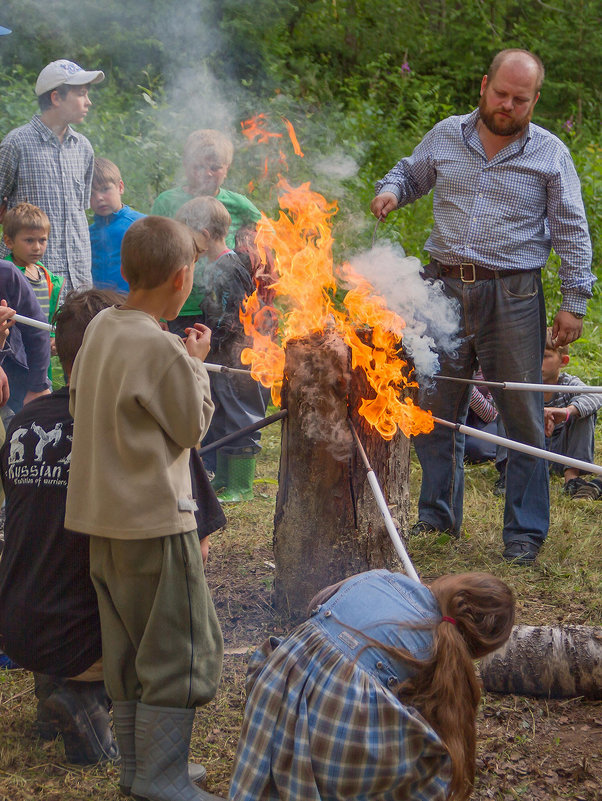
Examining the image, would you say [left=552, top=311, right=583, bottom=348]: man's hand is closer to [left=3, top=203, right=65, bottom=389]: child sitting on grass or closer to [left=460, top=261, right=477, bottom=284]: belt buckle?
[left=460, top=261, right=477, bottom=284]: belt buckle

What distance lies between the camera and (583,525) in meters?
5.25

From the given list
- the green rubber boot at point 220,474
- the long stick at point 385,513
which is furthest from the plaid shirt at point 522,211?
the green rubber boot at point 220,474

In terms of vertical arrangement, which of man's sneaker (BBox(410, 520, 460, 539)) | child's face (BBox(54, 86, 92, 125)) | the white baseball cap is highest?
the white baseball cap

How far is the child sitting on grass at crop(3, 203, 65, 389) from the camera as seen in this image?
5.40 m

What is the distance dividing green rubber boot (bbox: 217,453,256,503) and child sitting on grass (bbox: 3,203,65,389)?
1.36m

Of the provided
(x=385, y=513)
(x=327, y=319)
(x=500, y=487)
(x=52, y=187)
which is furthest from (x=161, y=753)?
(x=52, y=187)

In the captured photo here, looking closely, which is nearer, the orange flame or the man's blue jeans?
the orange flame

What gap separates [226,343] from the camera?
555cm

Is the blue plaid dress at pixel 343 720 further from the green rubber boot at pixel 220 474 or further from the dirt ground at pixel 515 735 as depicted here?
the green rubber boot at pixel 220 474

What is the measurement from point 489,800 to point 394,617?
906mm

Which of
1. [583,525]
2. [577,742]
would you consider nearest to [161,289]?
[577,742]

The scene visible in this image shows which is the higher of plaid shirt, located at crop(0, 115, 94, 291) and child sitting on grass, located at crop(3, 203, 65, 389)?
plaid shirt, located at crop(0, 115, 94, 291)

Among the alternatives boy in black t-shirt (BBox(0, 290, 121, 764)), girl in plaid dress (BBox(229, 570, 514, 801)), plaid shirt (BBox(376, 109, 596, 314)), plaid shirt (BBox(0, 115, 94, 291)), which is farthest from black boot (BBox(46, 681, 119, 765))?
plaid shirt (BBox(0, 115, 94, 291))

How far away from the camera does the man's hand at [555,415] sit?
5809 millimetres
